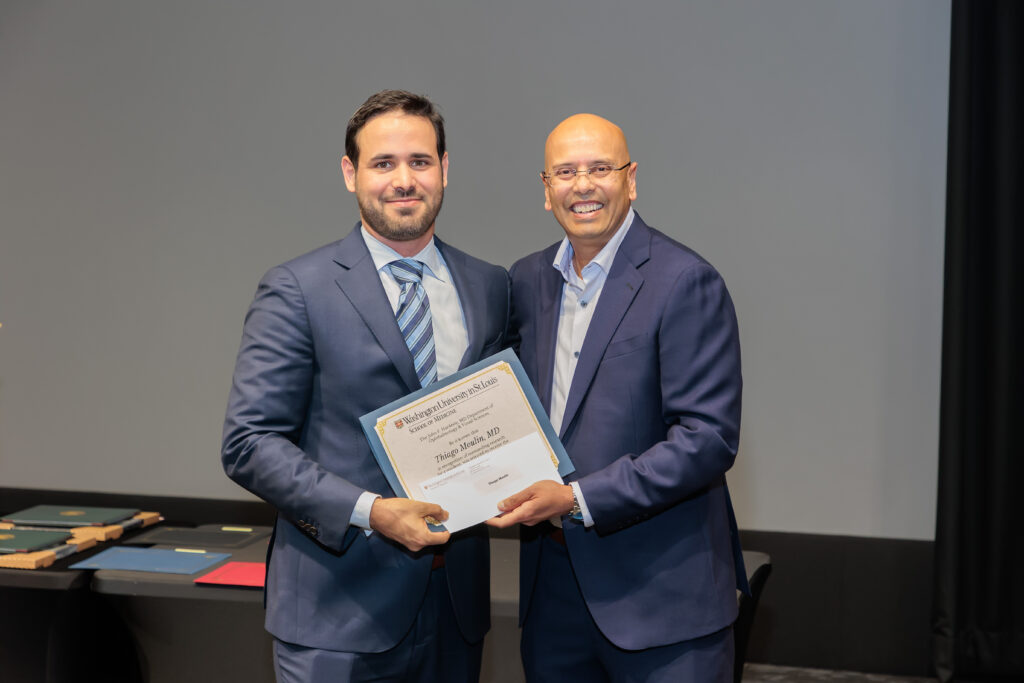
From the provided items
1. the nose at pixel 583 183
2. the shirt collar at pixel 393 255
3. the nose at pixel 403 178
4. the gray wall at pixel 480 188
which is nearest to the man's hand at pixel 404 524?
the shirt collar at pixel 393 255

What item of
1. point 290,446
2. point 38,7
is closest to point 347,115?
point 38,7

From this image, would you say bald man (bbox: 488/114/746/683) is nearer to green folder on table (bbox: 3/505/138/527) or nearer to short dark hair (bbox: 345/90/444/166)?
short dark hair (bbox: 345/90/444/166)

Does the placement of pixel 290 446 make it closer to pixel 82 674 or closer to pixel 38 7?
pixel 82 674

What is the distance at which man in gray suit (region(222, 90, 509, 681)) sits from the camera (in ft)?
5.68

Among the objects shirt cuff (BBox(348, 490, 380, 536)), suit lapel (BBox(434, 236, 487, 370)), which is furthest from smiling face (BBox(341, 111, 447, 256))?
shirt cuff (BBox(348, 490, 380, 536))

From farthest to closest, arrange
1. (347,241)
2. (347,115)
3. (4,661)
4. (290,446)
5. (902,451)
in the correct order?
(347,115), (902,451), (4,661), (347,241), (290,446)

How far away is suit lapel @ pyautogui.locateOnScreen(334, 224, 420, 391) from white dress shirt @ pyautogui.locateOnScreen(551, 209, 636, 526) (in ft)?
1.09

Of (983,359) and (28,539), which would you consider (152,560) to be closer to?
(28,539)

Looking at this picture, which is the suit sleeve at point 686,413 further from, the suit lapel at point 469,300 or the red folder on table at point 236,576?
the red folder on table at point 236,576

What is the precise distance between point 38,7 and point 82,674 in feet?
10.0

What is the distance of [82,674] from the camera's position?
9.14ft

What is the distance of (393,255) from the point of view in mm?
1915

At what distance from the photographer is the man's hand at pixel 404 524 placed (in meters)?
1.68

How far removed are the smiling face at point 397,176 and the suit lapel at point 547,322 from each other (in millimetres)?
325
